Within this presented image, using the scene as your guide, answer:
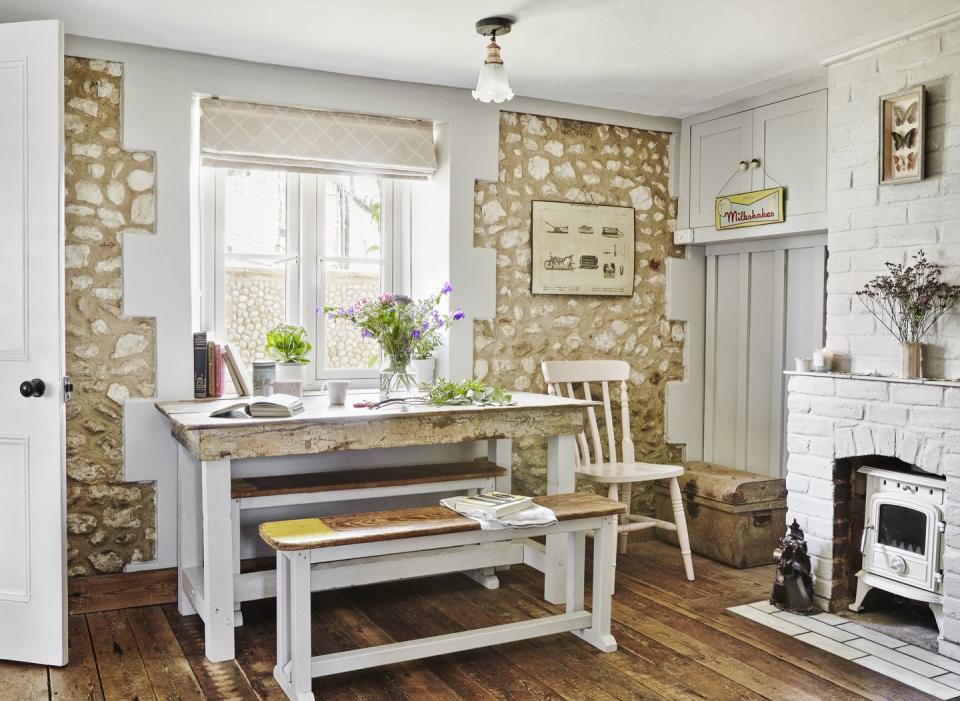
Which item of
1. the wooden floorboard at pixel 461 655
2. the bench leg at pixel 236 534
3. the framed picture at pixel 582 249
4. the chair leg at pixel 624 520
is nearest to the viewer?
the wooden floorboard at pixel 461 655

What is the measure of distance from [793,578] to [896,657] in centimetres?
53

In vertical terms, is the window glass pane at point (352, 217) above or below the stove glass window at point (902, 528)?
above

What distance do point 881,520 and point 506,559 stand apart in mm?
1570

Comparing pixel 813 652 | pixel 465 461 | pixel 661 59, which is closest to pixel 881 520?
pixel 813 652

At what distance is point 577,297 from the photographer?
453 cm

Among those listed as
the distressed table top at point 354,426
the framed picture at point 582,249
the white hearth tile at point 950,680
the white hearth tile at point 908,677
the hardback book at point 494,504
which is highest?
the framed picture at point 582,249

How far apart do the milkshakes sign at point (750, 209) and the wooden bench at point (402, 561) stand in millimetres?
1845

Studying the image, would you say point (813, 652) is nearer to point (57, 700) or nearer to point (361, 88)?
point (57, 700)

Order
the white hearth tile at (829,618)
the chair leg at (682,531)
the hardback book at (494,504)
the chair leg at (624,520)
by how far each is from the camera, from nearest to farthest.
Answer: the hardback book at (494,504) < the white hearth tile at (829,618) < the chair leg at (682,531) < the chair leg at (624,520)

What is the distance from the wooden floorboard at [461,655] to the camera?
2717 mm

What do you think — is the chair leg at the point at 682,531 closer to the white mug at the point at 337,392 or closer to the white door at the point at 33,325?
the white mug at the point at 337,392

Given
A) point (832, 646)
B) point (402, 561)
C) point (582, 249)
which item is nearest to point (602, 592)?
Result: point (402, 561)

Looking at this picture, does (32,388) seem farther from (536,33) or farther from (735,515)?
(735,515)

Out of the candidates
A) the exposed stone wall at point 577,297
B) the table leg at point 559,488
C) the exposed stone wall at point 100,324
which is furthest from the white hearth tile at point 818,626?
the exposed stone wall at point 100,324
